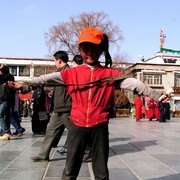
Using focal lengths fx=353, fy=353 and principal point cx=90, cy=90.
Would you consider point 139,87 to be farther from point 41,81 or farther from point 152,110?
point 152,110

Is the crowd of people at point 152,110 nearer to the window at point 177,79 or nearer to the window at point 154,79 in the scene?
the window at point 154,79

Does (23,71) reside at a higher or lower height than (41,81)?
higher

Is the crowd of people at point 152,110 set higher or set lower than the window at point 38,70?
lower

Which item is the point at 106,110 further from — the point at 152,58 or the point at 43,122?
the point at 152,58

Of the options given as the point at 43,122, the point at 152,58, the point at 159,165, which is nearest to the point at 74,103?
the point at 159,165

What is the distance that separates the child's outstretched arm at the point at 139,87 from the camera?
2.83 meters

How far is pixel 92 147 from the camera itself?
2.87 meters

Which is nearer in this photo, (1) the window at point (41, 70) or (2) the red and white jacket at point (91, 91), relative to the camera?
(2) the red and white jacket at point (91, 91)

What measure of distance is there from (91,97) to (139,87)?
1.29 ft

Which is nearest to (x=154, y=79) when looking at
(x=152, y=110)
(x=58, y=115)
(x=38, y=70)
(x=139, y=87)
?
(x=38, y=70)

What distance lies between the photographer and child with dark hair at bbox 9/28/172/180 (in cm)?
279

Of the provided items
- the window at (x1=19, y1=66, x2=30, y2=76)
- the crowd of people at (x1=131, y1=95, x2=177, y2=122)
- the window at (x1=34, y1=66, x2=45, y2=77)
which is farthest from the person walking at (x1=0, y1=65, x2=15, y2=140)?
the window at (x1=19, y1=66, x2=30, y2=76)

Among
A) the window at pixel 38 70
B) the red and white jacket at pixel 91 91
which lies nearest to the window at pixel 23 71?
the window at pixel 38 70

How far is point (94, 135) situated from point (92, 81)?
432mm
